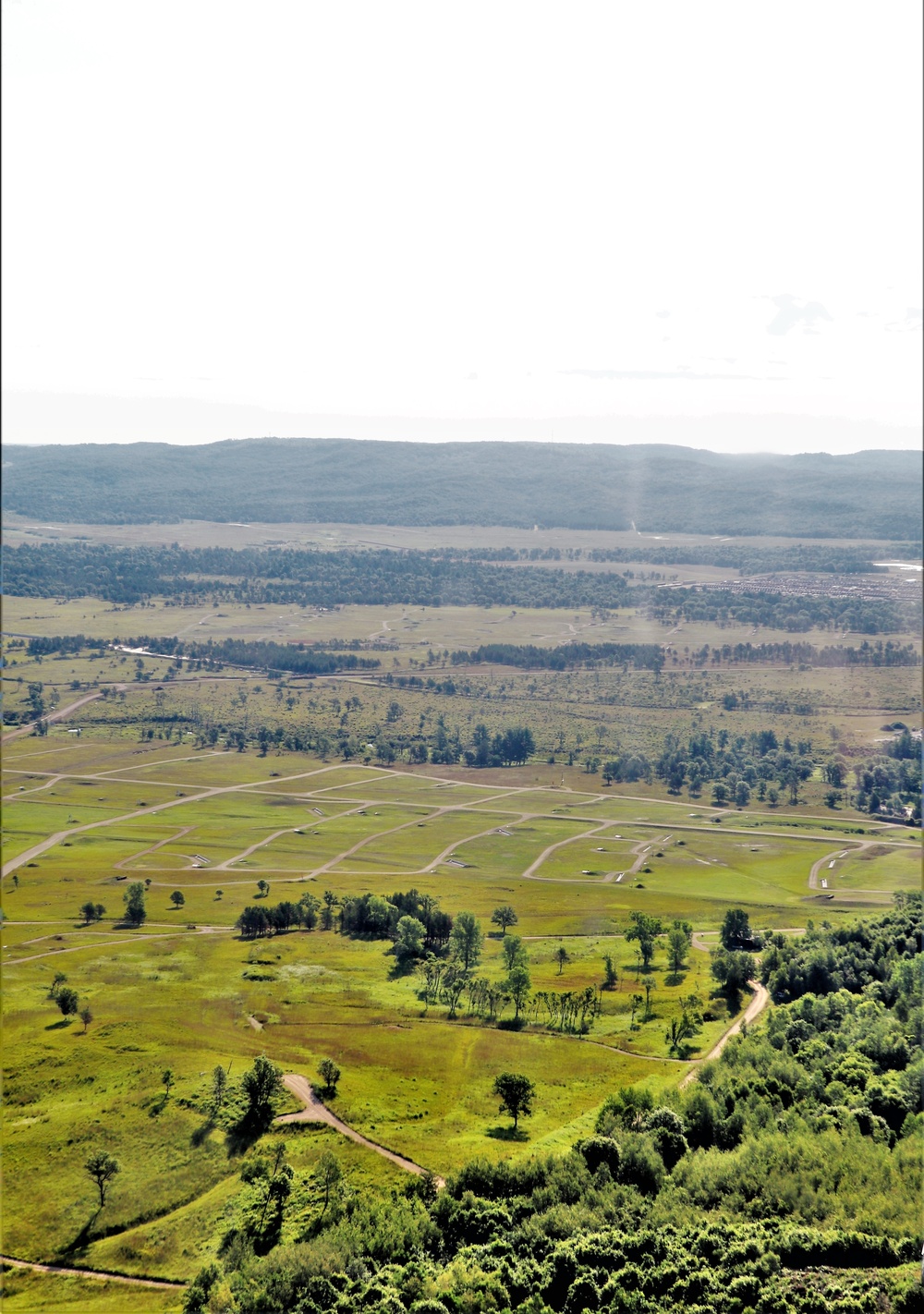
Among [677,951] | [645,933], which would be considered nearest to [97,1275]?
[677,951]

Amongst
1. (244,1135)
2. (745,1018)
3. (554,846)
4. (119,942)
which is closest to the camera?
(244,1135)

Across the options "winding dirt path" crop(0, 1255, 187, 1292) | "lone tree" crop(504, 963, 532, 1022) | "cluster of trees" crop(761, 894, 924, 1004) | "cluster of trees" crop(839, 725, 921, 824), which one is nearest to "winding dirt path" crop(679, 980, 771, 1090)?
"cluster of trees" crop(761, 894, 924, 1004)

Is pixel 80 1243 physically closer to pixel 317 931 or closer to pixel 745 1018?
pixel 745 1018

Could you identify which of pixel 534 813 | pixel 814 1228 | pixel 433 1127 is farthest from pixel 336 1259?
pixel 534 813

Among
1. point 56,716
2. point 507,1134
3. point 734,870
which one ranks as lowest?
point 734,870

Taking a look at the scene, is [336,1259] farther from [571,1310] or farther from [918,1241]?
[918,1241]

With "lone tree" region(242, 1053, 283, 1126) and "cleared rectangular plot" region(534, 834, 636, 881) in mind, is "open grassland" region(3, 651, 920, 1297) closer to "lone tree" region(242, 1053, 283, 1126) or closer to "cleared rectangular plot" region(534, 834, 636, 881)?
"cleared rectangular plot" region(534, 834, 636, 881)
